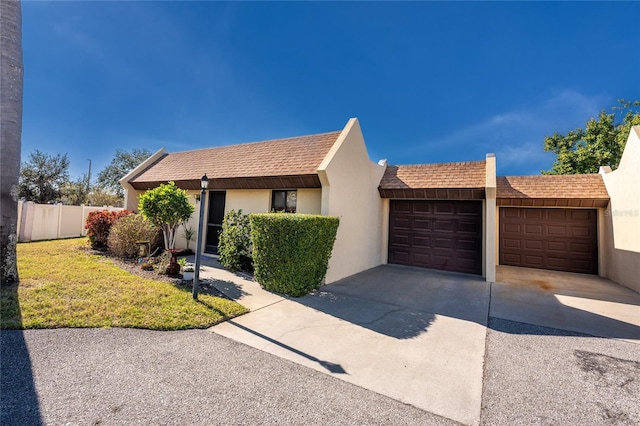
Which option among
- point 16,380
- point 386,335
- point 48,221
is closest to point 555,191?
point 386,335

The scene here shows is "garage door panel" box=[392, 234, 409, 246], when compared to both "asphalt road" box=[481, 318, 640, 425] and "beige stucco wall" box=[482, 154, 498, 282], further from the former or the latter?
"asphalt road" box=[481, 318, 640, 425]

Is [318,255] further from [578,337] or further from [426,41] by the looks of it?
[426,41]

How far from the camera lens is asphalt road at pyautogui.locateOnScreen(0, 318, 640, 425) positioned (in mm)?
2471

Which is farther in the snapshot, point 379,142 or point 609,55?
point 379,142

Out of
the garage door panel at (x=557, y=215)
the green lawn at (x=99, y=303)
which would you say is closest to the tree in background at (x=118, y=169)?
the green lawn at (x=99, y=303)

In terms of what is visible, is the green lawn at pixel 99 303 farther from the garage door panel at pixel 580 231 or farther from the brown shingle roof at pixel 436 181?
the garage door panel at pixel 580 231

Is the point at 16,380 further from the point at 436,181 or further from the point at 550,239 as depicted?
the point at 550,239

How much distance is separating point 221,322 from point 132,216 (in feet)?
24.3

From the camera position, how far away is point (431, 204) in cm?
1096

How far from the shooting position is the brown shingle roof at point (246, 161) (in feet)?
29.1

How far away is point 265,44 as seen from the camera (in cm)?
1119

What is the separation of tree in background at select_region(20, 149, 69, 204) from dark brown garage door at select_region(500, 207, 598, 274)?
97.4 ft

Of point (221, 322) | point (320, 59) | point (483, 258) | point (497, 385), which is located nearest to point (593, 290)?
point (483, 258)

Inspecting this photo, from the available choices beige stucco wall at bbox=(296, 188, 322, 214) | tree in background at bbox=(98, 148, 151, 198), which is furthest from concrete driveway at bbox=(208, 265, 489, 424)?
tree in background at bbox=(98, 148, 151, 198)
